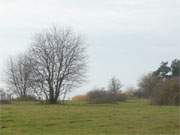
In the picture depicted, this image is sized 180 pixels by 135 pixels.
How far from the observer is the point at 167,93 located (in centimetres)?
4722

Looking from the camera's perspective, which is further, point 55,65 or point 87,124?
point 55,65

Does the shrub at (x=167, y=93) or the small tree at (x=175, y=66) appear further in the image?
the small tree at (x=175, y=66)

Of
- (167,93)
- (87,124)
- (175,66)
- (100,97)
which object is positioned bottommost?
(87,124)

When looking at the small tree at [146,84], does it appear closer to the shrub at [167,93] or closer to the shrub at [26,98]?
the shrub at [26,98]

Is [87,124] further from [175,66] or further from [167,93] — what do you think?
[175,66]

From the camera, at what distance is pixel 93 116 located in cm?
2417

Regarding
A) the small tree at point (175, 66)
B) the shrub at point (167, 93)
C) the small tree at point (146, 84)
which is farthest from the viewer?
the small tree at point (146, 84)

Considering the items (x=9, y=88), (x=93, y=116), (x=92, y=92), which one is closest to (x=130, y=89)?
(x=9, y=88)

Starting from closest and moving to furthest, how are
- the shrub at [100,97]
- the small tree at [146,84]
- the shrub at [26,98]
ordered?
the shrub at [100,97], the shrub at [26,98], the small tree at [146,84]

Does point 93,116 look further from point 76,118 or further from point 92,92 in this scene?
point 92,92

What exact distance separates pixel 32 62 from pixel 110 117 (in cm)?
3718

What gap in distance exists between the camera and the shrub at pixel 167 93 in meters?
46.0

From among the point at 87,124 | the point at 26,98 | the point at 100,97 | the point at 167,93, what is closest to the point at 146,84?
the point at 100,97

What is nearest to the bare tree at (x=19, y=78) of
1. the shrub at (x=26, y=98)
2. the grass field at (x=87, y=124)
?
the shrub at (x=26, y=98)
